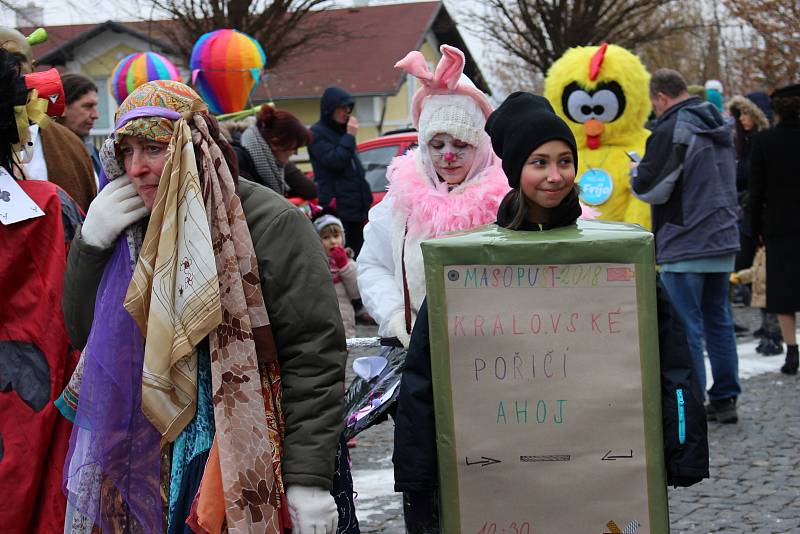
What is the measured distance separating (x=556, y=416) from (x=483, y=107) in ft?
5.44

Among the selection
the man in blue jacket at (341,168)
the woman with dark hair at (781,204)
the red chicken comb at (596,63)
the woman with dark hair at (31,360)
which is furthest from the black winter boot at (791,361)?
the woman with dark hair at (31,360)

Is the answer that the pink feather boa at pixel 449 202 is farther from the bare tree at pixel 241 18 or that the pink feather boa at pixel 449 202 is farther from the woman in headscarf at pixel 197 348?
the bare tree at pixel 241 18

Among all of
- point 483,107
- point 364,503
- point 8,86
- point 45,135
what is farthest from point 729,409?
point 8,86

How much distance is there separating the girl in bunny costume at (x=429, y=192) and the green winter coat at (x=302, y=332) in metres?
0.98

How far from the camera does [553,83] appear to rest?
8703 mm

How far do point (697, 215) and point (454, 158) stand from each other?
3.20m

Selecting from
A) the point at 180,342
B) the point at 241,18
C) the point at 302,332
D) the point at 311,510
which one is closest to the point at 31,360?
the point at 180,342

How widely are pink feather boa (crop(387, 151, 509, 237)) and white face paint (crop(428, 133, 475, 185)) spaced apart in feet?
0.15

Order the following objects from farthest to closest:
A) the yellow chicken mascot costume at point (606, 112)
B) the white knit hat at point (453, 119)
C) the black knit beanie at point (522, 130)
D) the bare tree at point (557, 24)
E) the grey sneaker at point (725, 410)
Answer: the bare tree at point (557, 24) → the yellow chicken mascot costume at point (606, 112) → the grey sneaker at point (725, 410) → the white knit hat at point (453, 119) → the black knit beanie at point (522, 130)

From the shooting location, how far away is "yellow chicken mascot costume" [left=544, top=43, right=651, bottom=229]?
8.07m

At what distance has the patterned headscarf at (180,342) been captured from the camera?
2861 mm

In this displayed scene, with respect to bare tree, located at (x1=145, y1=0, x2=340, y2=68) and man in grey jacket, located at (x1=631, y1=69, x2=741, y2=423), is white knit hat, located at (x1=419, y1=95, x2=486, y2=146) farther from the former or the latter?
bare tree, located at (x1=145, y1=0, x2=340, y2=68)

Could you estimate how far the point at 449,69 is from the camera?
4254 mm

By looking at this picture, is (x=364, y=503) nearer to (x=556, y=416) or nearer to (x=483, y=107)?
(x=483, y=107)
